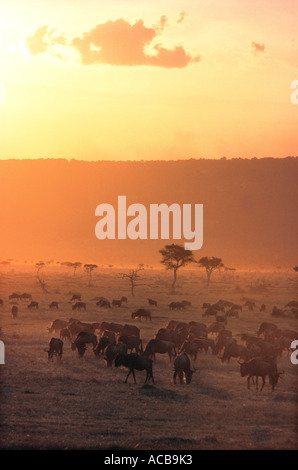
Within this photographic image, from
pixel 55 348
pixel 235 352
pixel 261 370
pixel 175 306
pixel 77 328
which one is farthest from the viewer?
pixel 175 306

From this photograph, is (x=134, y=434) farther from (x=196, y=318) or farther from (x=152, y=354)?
(x=196, y=318)

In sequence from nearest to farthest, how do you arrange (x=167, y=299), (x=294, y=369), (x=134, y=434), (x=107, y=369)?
1. (x=134, y=434)
2. (x=107, y=369)
3. (x=294, y=369)
4. (x=167, y=299)

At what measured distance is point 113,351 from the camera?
26.1 metres

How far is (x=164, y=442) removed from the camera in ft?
52.9

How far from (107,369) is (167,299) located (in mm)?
34662

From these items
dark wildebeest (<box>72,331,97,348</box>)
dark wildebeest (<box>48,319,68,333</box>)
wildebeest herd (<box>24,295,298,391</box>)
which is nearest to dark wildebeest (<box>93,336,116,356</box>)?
wildebeest herd (<box>24,295,298,391</box>)

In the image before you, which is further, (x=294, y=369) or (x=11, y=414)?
(x=294, y=369)

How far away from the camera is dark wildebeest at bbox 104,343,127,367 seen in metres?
25.8

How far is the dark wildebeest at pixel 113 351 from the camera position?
25766 millimetres

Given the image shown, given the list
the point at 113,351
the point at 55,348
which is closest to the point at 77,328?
the point at 55,348

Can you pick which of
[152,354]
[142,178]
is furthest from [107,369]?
[142,178]

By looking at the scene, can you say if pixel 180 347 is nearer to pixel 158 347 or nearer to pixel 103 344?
pixel 158 347

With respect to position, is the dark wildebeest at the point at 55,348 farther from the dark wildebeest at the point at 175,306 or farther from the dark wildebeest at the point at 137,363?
the dark wildebeest at the point at 175,306

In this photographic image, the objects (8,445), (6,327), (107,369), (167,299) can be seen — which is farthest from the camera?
(167,299)
